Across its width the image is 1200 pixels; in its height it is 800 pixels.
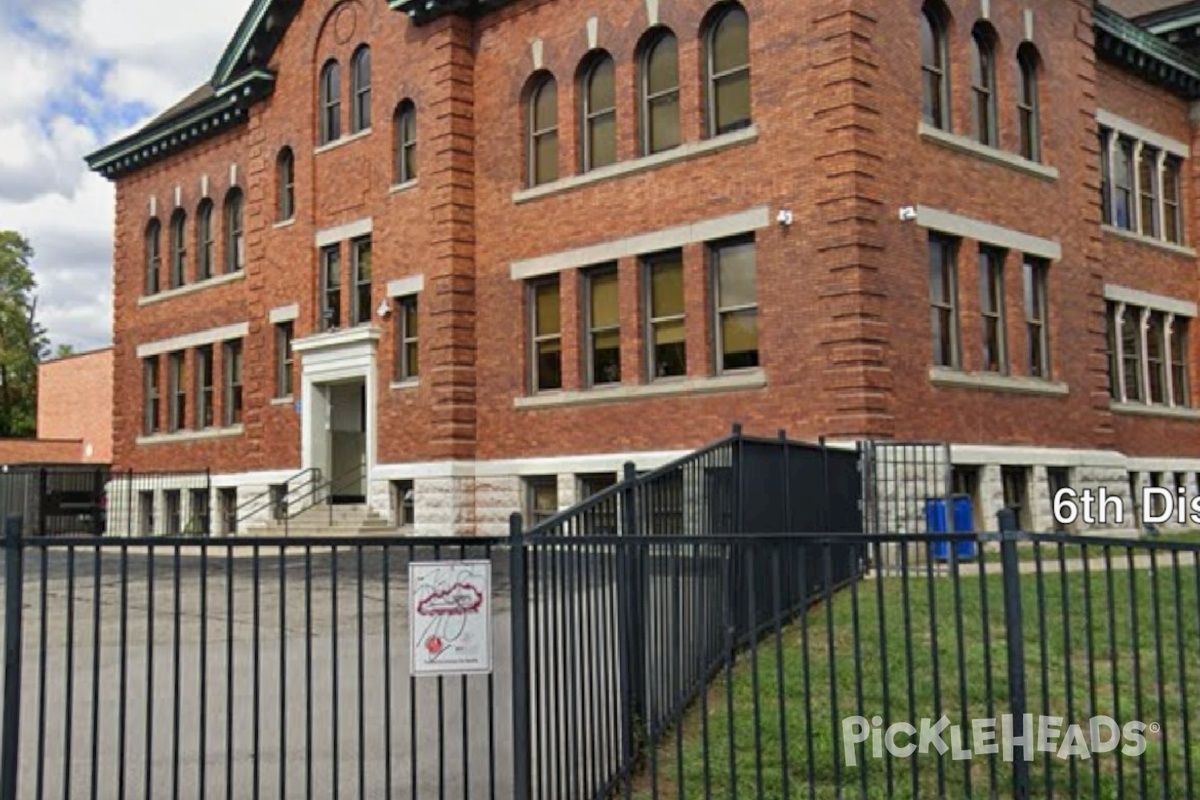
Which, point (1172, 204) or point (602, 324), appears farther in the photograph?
point (1172, 204)

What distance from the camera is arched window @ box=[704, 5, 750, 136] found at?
61.5 feet

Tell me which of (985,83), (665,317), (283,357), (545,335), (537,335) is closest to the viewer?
(665,317)

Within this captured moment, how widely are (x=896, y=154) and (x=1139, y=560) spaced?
21.3ft

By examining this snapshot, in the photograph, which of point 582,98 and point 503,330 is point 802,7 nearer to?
point 582,98

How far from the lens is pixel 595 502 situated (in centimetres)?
625

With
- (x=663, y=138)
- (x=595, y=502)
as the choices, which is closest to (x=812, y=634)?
(x=595, y=502)

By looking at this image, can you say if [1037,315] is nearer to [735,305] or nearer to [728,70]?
[735,305]

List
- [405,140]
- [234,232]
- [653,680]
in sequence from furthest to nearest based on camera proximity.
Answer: [234,232] < [405,140] < [653,680]

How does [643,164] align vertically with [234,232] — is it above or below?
below

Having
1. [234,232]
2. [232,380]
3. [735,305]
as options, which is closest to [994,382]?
[735,305]

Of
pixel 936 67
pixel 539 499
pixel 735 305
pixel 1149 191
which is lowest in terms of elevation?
pixel 539 499

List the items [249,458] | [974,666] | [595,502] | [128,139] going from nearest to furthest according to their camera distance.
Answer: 1. [595,502]
2. [974,666]
3. [249,458]
4. [128,139]

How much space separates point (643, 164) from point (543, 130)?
2.87 meters

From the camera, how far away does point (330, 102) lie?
85.8 feet
